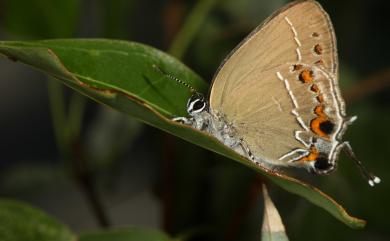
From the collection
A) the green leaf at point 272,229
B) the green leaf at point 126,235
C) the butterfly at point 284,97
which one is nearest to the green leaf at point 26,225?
the green leaf at point 126,235

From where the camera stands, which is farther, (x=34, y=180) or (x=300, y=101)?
(x=34, y=180)

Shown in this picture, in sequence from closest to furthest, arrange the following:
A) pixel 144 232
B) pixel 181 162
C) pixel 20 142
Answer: pixel 144 232 → pixel 181 162 → pixel 20 142

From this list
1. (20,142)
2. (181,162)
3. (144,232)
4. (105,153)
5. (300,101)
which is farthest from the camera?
(20,142)

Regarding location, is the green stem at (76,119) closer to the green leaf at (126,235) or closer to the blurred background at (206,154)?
the blurred background at (206,154)

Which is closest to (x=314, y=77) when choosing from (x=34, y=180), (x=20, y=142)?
(x=34, y=180)

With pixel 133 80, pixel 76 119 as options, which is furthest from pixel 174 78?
pixel 76 119

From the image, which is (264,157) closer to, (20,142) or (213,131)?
→ (213,131)
